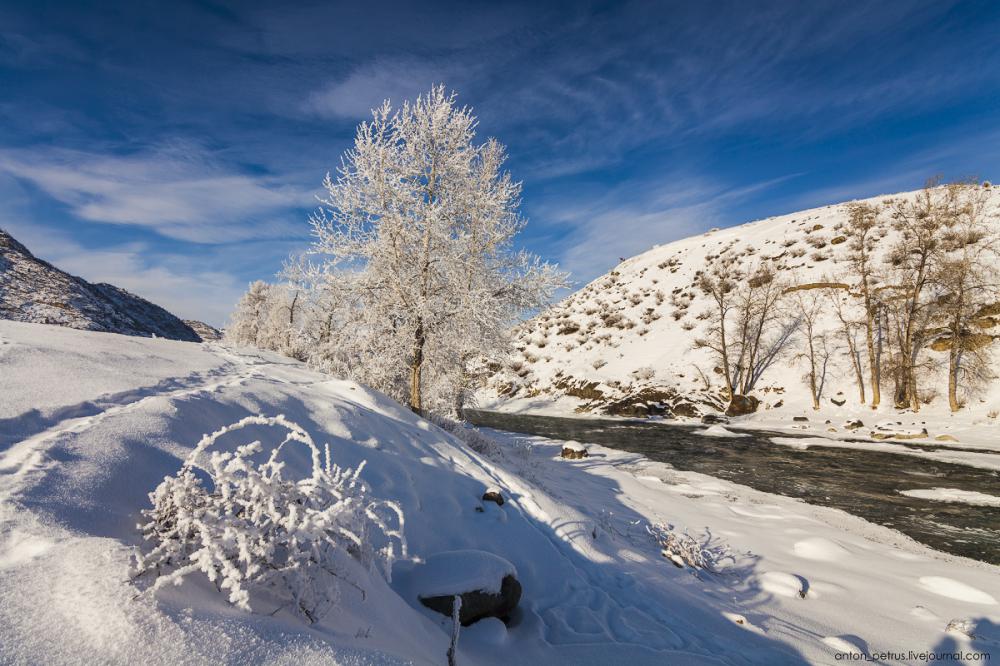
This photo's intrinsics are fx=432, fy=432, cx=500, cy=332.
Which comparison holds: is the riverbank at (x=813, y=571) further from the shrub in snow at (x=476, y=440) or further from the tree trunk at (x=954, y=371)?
the tree trunk at (x=954, y=371)

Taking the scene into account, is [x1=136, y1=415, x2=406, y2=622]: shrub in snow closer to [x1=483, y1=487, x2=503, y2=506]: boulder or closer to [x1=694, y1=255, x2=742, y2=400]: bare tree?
[x1=483, y1=487, x2=503, y2=506]: boulder

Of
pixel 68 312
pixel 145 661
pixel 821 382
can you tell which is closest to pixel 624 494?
pixel 145 661

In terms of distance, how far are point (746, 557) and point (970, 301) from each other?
2260 cm

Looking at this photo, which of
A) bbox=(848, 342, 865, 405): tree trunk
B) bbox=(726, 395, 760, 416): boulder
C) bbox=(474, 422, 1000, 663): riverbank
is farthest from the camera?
bbox=(726, 395, 760, 416): boulder

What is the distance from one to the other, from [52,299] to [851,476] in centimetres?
1609

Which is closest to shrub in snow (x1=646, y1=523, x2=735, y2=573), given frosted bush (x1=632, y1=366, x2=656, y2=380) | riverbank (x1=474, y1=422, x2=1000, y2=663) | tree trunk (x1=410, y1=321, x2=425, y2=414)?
riverbank (x1=474, y1=422, x2=1000, y2=663)

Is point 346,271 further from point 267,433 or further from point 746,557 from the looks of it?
point 746,557

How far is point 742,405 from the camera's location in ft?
76.4

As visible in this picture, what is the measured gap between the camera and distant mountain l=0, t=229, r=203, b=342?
19.0ft

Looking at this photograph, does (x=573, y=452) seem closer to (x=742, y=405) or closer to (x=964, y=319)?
(x=742, y=405)

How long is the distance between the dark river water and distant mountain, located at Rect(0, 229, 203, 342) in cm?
1233

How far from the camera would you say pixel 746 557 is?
5496 millimetres

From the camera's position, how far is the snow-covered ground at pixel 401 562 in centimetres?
137

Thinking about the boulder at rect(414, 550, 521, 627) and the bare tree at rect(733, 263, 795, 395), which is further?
the bare tree at rect(733, 263, 795, 395)
